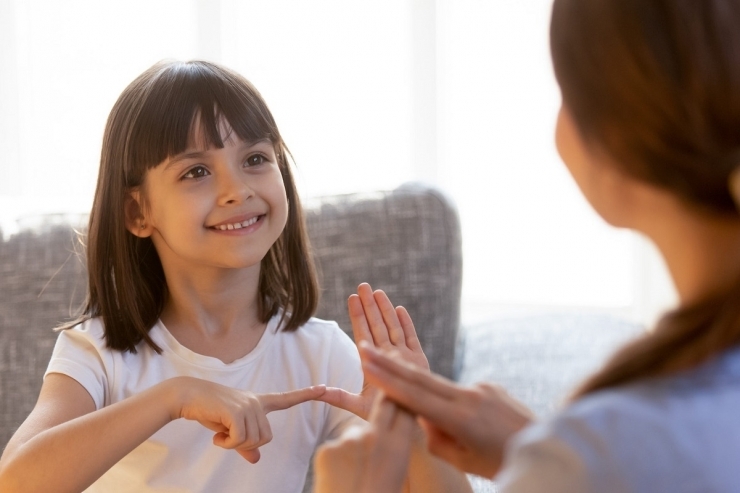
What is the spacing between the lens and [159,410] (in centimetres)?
129

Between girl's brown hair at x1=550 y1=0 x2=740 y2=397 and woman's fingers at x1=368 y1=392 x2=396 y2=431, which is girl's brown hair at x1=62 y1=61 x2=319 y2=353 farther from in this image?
girl's brown hair at x1=550 y1=0 x2=740 y2=397

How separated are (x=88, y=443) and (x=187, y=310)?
367mm

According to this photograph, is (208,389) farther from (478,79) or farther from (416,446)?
(478,79)

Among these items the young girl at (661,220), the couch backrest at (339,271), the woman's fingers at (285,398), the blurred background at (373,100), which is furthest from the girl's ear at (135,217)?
the blurred background at (373,100)

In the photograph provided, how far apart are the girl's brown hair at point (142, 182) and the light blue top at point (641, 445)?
0.94 m

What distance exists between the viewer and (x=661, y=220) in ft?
2.47

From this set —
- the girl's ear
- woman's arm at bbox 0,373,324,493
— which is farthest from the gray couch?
woman's arm at bbox 0,373,324,493

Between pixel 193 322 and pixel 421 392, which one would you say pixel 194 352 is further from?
pixel 421 392

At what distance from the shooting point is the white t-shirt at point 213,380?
4.97 ft

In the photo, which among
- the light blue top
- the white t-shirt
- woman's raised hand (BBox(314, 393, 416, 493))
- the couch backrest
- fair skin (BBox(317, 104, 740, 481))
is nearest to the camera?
the light blue top

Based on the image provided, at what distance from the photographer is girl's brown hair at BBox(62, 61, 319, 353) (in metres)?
1.46

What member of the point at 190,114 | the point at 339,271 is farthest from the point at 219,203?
the point at 339,271

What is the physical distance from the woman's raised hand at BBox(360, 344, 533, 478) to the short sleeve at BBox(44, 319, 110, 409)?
74cm

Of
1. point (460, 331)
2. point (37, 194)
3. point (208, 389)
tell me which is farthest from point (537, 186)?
point (208, 389)
